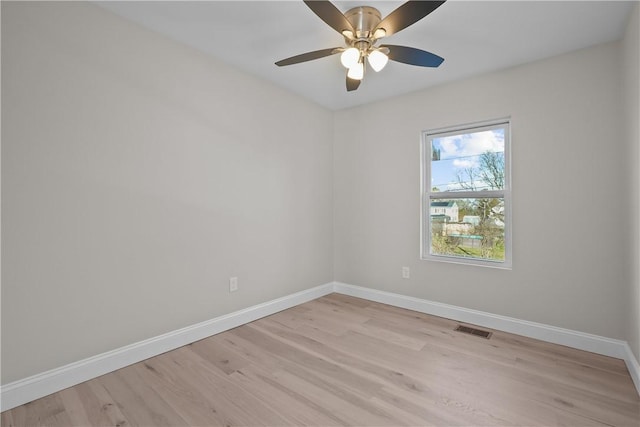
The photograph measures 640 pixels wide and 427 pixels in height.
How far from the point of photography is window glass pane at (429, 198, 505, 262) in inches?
115

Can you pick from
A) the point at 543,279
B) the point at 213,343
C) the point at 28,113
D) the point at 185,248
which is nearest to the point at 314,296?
the point at 213,343

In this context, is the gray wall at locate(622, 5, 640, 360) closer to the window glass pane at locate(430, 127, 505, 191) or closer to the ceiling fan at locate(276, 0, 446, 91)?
the window glass pane at locate(430, 127, 505, 191)

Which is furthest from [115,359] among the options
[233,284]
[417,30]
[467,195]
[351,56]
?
[467,195]

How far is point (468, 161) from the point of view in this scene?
10.2 feet

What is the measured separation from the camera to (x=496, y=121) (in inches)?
113

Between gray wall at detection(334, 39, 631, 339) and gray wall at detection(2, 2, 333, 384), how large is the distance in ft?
4.88

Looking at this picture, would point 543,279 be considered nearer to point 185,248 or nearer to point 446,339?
point 446,339

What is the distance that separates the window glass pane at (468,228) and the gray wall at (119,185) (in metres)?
1.77

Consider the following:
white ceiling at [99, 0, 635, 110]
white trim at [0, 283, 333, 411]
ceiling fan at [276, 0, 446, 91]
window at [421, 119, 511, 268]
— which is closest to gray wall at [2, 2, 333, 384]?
white trim at [0, 283, 333, 411]

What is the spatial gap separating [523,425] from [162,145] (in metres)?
2.89

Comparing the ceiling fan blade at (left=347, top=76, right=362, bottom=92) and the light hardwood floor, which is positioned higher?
the ceiling fan blade at (left=347, top=76, right=362, bottom=92)

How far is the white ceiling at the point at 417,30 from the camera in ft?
6.47

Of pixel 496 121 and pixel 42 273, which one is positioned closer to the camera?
pixel 42 273

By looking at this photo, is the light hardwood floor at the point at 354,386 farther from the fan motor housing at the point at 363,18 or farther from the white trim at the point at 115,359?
the fan motor housing at the point at 363,18
